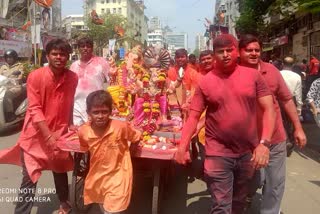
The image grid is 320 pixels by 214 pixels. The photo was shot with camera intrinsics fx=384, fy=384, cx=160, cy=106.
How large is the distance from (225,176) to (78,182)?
1.97 metres

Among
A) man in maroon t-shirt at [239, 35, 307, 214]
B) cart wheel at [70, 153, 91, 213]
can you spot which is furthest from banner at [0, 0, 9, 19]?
man in maroon t-shirt at [239, 35, 307, 214]

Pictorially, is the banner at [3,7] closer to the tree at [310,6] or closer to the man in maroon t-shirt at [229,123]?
the tree at [310,6]

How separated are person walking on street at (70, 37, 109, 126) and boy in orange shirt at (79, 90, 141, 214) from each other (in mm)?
2113

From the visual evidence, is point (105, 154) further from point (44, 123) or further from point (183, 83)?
point (183, 83)

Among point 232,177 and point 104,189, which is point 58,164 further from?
point 232,177

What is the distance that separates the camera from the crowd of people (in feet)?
9.73

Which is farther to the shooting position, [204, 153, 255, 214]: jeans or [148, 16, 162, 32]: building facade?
[148, 16, 162, 32]: building facade

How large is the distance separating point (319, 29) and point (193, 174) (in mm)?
12297

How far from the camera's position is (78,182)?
4.32 metres

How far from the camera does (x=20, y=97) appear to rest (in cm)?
915

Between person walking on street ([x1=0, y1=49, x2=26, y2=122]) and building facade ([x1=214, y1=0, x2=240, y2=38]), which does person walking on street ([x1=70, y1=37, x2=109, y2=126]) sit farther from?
building facade ([x1=214, y1=0, x2=240, y2=38])

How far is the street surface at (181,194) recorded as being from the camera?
4.35 meters

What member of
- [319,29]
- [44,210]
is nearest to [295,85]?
[44,210]

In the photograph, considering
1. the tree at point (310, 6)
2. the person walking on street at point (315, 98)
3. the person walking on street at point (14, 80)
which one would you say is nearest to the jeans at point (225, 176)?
the person walking on street at point (315, 98)
